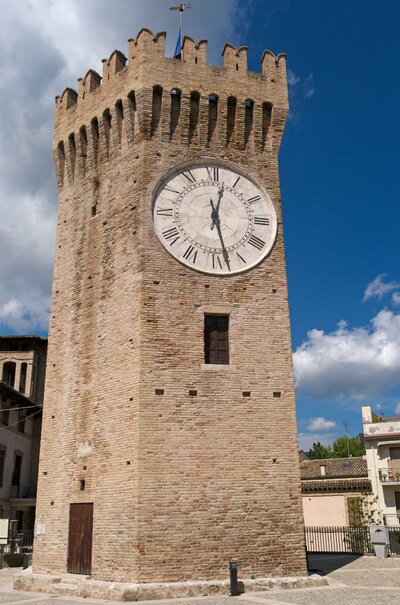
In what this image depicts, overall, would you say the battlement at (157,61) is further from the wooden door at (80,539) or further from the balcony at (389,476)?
the balcony at (389,476)

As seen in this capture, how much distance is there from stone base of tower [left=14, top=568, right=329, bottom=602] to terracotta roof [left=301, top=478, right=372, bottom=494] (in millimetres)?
22849

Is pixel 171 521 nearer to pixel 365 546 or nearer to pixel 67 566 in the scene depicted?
pixel 67 566

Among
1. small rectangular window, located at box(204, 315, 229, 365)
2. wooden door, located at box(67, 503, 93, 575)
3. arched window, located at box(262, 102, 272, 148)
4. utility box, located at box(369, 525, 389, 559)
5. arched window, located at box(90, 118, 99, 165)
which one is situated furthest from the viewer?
utility box, located at box(369, 525, 389, 559)

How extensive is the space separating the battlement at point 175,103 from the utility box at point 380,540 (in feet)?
45.8

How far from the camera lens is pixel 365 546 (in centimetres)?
2402

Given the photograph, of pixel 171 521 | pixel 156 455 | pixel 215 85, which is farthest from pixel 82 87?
pixel 171 521

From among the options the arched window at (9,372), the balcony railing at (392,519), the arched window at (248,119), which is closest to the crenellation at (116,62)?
the arched window at (248,119)

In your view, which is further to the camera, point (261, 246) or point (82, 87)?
point (82, 87)

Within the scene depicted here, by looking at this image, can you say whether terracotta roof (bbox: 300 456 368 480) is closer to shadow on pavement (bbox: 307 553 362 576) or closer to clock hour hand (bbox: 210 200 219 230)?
shadow on pavement (bbox: 307 553 362 576)

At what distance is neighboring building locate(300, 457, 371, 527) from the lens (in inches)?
1414

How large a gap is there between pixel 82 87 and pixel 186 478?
515 inches

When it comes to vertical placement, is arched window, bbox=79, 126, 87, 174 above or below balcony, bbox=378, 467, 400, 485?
above

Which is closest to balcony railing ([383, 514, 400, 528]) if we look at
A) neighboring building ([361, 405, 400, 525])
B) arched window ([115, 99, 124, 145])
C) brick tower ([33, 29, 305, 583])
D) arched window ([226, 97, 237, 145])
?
neighboring building ([361, 405, 400, 525])

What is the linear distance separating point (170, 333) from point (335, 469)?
30.0m
